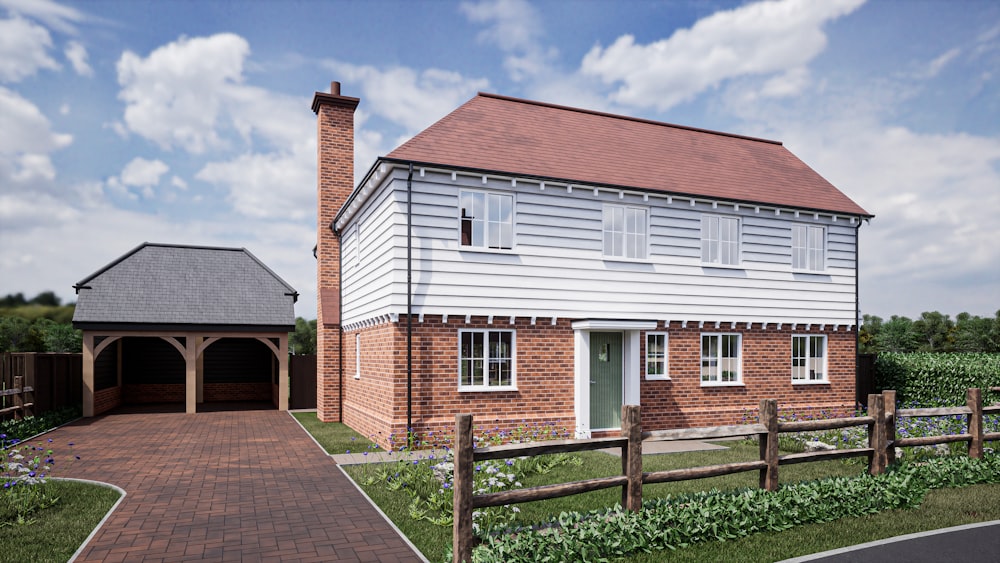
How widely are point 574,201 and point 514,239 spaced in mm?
1727

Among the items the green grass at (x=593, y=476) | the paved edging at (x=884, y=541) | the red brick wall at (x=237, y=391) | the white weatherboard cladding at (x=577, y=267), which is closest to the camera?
the paved edging at (x=884, y=541)

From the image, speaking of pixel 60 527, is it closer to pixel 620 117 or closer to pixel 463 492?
pixel 463 492

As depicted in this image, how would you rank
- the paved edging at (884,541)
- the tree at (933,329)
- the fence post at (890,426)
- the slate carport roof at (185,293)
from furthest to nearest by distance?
the tree at (933,329), the slate carport roof at (185,293), the fence post at (890,426), the paved edging at (884,541)

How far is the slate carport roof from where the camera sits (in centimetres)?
2047

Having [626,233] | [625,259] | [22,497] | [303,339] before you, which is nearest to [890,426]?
[625,259]

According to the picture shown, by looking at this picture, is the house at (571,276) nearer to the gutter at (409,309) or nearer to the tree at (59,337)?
the gutter at (409,309)

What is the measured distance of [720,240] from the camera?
1642cm

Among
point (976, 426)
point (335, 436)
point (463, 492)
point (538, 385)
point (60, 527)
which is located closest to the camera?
point (463, 492)

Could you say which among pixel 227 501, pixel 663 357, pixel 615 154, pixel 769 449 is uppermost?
pixel 615 154

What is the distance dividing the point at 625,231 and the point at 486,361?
4.50m

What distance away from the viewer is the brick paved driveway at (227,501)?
693 cm

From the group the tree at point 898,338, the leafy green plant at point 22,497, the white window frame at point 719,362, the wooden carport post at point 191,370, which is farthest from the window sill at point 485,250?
the tree at point 898,338

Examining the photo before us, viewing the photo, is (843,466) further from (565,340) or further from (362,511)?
(362,511)

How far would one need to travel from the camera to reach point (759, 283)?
16.7m
